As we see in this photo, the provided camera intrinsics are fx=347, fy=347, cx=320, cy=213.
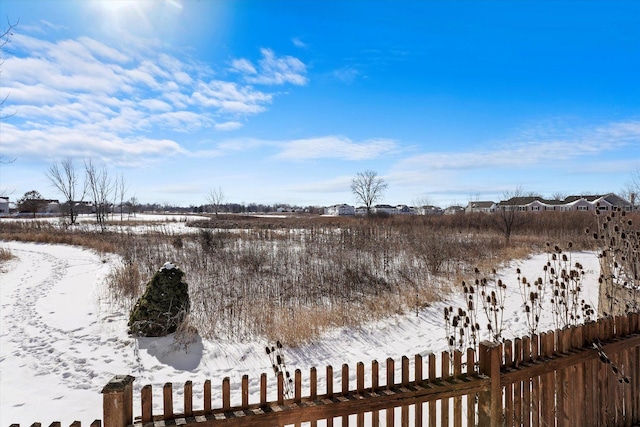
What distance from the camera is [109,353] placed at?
5281 mm

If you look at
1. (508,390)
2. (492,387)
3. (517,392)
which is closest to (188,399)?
A: (492,387)

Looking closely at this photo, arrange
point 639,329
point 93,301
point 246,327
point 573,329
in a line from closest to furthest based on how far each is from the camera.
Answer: point 573,329 → point 639,329 → point 246,327 → point 93,301

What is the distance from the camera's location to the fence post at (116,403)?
1.65m

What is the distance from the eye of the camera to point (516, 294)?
28.7ft

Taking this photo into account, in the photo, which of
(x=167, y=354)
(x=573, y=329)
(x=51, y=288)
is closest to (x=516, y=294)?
(x=573, y=329)

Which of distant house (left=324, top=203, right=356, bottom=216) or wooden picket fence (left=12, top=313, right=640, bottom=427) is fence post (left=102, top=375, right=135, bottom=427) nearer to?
wooden picket fence (left=12, top=313, right=640, bottom=427)

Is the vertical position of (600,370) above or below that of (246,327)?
above

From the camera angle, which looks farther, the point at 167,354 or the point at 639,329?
the point at 167,354

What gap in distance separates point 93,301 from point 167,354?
3.91 metres

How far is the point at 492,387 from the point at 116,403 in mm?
2243

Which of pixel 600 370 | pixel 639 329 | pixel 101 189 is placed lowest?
pixel 600 370

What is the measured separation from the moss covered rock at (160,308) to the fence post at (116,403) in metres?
4.28

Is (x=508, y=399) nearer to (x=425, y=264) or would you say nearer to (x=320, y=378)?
(x=320, y=378)

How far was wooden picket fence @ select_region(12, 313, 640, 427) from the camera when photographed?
1.85m
